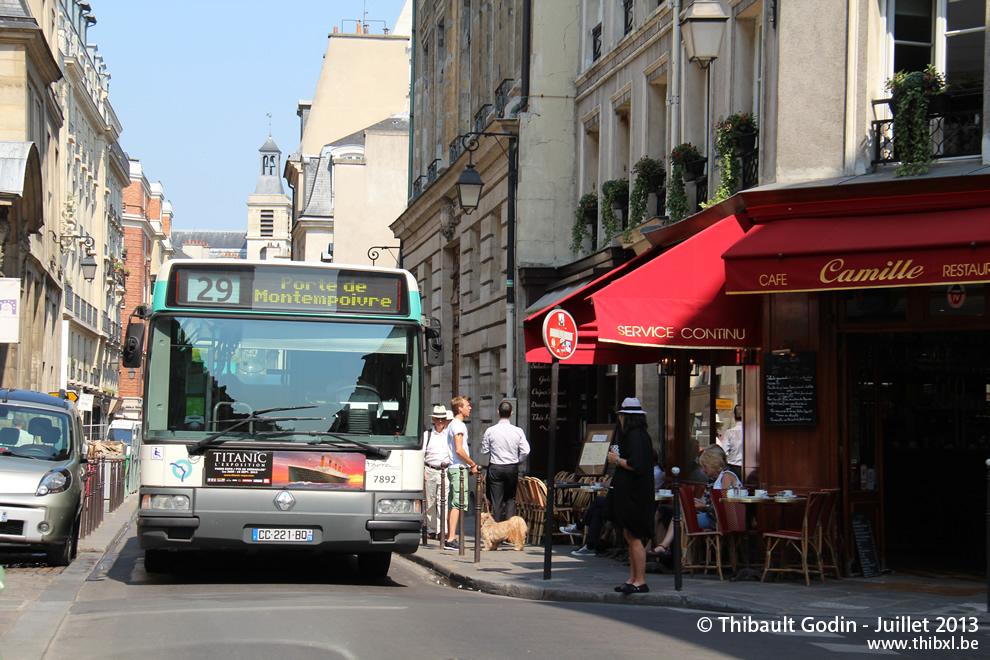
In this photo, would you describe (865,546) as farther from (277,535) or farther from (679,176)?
(679,176)

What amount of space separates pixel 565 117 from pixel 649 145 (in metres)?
4.32

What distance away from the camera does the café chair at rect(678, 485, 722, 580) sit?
12.5m

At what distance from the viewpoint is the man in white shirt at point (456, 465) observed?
1617 cm

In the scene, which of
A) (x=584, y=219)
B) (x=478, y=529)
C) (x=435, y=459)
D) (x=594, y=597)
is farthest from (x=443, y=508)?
(x=584, y=219)

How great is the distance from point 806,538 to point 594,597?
7.05ft

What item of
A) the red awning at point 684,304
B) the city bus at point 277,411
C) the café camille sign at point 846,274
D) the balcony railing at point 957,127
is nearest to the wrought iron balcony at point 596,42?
the red awning at point 684,304

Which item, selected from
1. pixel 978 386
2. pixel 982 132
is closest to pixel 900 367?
pixel 978 386

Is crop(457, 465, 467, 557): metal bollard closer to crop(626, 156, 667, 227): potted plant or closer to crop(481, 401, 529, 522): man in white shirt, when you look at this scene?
crop(481, 401, 529, 522): man in white shirt

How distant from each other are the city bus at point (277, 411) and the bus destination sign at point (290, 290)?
1cm

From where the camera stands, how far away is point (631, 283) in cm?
1310

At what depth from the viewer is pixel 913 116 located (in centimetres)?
1248

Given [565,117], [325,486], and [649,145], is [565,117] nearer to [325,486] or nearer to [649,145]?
[649,145]

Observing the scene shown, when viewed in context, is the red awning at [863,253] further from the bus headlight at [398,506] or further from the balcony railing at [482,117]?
the balcony railing at [482,117]

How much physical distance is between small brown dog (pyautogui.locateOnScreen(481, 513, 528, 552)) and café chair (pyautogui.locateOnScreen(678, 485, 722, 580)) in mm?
3145
